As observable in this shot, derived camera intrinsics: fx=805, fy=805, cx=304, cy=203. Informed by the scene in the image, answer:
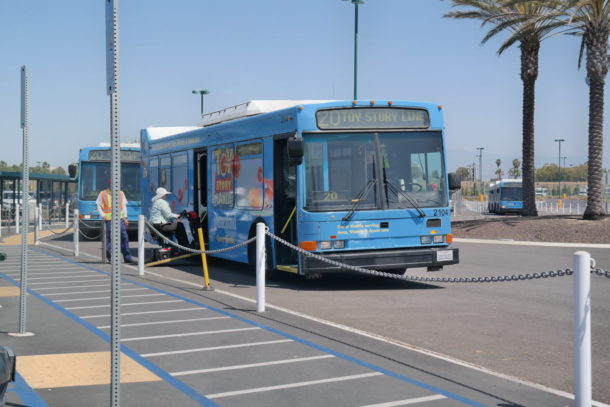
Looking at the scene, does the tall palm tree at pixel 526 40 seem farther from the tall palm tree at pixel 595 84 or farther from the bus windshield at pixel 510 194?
the bus windshield at pixel 510 194

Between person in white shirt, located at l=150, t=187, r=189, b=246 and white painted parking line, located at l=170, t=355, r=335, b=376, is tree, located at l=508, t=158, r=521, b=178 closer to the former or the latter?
person in white shirt, located at l=150, t=187, r=189, b=246

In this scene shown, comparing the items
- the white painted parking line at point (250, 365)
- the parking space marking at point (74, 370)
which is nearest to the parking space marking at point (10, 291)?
the parking space marking at point (74, 370)

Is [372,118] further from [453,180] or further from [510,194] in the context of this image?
[510,194]

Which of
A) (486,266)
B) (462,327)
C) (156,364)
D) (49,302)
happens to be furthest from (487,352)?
(486,266)

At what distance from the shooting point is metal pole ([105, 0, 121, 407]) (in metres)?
4.80

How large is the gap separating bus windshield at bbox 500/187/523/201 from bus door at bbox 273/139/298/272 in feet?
165

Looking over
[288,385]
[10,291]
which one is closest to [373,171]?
[10,291]

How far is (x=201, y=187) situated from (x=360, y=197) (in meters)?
5.95

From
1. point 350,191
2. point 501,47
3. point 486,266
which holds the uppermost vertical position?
point 501,47

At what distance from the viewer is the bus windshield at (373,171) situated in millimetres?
12789

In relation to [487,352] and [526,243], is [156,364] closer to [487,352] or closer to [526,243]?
[487,352]

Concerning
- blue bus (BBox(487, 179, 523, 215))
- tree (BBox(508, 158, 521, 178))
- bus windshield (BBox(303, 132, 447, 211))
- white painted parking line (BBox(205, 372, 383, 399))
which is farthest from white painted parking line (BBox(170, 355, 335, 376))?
tree (BBox(508, 158, 521, 178))

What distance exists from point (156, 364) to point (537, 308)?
588 cm

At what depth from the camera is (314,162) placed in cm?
1284
